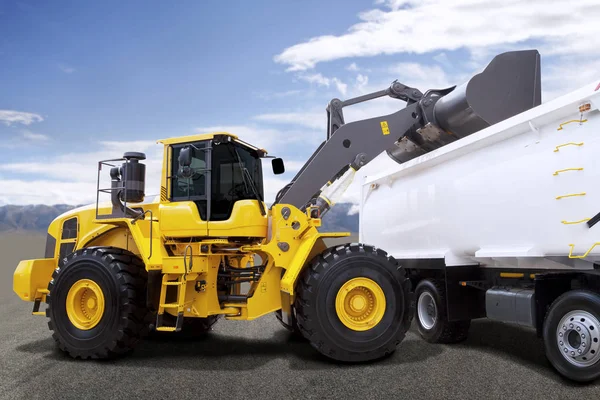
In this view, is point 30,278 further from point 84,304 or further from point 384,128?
point 384,128

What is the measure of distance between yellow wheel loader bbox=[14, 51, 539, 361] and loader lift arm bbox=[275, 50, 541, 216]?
0.6 inches

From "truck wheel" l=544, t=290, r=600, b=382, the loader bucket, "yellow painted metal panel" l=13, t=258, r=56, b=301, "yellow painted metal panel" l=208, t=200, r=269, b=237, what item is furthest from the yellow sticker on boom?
"yellow painted metal panel" l=13, t=258, r=56, b=301

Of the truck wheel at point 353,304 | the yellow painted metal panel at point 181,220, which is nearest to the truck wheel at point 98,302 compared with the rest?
the yellow painted metal panel at point 181,220

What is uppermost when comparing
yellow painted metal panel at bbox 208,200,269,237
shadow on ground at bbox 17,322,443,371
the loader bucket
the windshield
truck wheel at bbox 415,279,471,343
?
the loader bucket

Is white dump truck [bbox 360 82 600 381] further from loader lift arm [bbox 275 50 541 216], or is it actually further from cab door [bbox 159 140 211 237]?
cab door [bbox 159 140 211 237]

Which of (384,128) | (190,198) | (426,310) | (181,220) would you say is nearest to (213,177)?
(190,198)

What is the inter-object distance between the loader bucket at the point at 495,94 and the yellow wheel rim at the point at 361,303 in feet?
9.17

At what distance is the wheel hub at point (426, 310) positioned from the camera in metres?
8.48

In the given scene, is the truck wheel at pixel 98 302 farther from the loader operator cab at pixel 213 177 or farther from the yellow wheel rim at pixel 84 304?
the loader operator cab at pixel 213 177

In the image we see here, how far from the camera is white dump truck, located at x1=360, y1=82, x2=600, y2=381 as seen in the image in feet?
17.8

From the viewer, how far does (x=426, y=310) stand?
8.77 m

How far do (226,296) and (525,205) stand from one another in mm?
4057

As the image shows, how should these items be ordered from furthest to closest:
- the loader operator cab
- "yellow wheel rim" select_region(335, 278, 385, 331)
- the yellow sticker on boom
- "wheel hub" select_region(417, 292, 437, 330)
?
"wheel hub" select_region(417, 292, 437, 330)
the yellow sticker on boom
the loader operator cab
"yellow wheel rim" select_region(335, 278, 385, 331)

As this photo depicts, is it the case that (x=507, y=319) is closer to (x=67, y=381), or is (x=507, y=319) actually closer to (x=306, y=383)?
(x=306, y=383)
